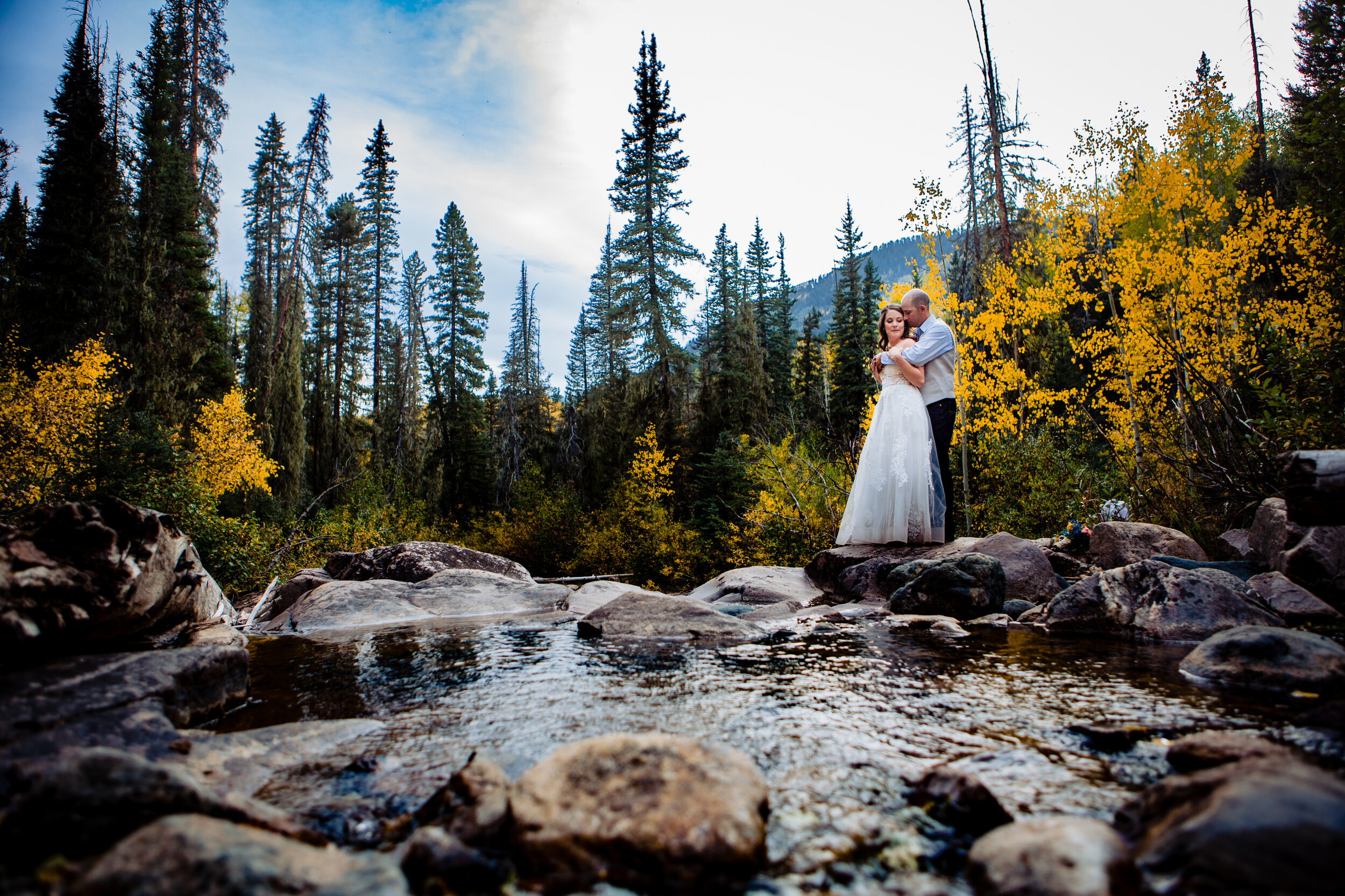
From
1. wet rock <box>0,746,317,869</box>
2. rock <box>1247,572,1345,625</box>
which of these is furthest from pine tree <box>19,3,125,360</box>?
rock <box>1247,572,1345,625</box>

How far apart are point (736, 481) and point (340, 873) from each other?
1490cm

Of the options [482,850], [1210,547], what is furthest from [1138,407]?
[482,850]

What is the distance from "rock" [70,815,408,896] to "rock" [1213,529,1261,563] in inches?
294

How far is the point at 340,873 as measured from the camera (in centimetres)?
152

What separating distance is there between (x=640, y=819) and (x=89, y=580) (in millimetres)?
3309

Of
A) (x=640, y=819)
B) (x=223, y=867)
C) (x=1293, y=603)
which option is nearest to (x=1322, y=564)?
(x=1293, y=603)

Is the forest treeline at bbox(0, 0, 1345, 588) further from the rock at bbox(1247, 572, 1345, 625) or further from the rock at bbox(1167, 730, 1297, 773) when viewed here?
the rock at bbox(1167, 730, 1297, 773)

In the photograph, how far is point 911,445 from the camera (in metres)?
6.99

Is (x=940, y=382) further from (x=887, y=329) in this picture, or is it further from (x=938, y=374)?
(x=887, y=329)

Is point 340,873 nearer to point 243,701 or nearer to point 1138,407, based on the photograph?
point 243,701

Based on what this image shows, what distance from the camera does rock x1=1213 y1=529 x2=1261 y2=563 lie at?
5.87 metres

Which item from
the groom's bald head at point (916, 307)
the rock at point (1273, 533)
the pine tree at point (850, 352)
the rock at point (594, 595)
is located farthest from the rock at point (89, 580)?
the pine tree at point (850, 352)

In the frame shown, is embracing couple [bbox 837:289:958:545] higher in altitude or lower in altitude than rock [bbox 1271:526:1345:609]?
higher

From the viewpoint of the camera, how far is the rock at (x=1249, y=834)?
1264 millimetres
